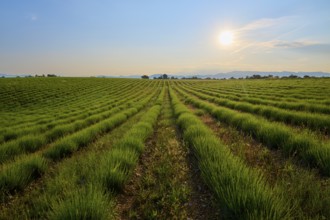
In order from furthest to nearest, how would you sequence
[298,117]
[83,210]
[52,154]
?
[298,117] < [52,154] < [83,210]

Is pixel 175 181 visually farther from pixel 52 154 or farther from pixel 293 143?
pixel 52 154

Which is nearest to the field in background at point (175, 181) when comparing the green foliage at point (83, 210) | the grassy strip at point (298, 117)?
the green foliage at point (83, 210)

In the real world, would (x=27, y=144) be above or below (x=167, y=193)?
below

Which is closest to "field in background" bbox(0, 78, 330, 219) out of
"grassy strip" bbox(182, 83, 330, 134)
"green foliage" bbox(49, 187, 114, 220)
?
"green foliage" bbox(49, 187, 114, 220)

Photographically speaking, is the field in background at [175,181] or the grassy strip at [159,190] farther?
the grassy strip at [159,190]

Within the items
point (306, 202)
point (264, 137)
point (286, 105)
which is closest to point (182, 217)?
point (306, 202)

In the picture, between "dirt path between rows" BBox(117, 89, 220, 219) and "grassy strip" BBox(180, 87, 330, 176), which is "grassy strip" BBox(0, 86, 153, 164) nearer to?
"dirt path between rows" BBox(117, 89, 220, 219)

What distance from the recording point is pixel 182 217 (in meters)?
2.83

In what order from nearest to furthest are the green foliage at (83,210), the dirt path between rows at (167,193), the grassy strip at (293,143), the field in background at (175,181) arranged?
the green foliage at (83,210)
the field in background at (175,181)
the dirt path between rows at (167,193)
the grassy strip at (293,143)

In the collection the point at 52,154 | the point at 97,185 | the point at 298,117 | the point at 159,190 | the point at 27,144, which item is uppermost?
the point at 298,117

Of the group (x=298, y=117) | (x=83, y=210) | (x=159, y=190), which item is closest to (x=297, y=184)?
(x=159, y=190)

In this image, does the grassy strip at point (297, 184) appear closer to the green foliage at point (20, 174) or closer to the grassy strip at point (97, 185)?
the grassy strip at point (97, 185)

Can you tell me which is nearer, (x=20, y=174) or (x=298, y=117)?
(x=20, y=174)

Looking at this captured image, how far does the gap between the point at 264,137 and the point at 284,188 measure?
3.29m
